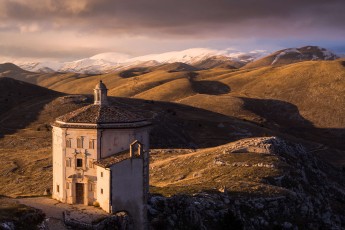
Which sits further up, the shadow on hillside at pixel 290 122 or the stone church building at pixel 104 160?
the stone church building at pixel 104 160

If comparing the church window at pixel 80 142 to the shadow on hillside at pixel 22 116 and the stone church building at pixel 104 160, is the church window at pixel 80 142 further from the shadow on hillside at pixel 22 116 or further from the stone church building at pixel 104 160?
the shadow on hillside at pixel 22 116

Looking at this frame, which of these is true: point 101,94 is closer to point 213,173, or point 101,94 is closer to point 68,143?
point 68,143

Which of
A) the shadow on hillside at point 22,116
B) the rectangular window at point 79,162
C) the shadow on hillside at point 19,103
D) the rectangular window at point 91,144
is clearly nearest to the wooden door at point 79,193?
the rectangular window at point 79,162

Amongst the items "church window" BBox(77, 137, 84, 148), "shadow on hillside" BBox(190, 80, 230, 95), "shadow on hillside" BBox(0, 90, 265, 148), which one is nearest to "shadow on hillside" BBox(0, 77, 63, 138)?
"shadow on hillside" BBox(0, 90, 265, 148)

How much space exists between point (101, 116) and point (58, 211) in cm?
786

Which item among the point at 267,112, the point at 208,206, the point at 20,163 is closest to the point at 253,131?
the point at 267,112

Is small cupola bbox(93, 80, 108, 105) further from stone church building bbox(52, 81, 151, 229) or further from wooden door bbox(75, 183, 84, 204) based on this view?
wooden door bbox(75, 183, 84, 204)

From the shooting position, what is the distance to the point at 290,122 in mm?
142125

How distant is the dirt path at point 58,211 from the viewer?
1179 inches

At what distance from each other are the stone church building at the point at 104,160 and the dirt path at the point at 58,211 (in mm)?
639

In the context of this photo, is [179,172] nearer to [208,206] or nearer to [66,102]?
[208,206]

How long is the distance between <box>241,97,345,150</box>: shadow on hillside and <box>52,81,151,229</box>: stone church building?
9373 centimetres

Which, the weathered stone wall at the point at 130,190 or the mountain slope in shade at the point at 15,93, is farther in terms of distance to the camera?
the mountain slope in shade at the point at 15,93

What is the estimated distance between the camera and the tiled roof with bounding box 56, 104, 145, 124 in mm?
34075
